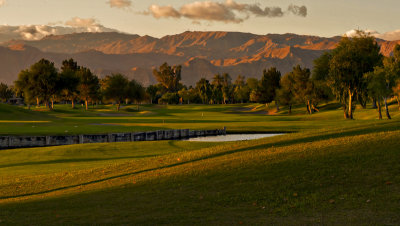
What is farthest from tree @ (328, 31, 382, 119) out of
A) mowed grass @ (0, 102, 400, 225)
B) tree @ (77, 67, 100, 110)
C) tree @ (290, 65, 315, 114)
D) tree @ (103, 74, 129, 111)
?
tree @ (77, 67, 100, 110)

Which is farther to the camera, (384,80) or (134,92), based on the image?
(134,92)

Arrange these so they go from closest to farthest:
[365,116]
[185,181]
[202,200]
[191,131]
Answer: [202,200] → [185,181] → [191,131] → [365,116]

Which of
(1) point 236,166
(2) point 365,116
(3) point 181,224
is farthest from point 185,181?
(2) point 365,116

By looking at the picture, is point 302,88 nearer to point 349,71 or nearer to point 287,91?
point 287,91

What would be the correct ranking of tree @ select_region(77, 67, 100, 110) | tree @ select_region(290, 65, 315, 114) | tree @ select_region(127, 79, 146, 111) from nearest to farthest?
1. tree @ select_region(290, 65, 315, 114)
2. tree @ select_region(77, 67, 100, 110)
3. tree @ select_region(127, 79, 146, 111)

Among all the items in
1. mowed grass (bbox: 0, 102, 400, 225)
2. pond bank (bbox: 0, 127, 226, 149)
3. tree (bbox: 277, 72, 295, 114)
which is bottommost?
pond bank (bbox: 0, 127, 226, 149)

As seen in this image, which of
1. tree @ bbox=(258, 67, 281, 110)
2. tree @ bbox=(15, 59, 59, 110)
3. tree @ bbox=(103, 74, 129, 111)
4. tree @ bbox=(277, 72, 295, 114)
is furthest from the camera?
tree @ bbox=(103, 74, 129, 111)

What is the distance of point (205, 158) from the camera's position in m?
25.9

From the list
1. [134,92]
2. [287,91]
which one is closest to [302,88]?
[287,91]

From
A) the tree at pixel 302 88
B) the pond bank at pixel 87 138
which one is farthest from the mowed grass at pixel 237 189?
the tree at pixel 302 88

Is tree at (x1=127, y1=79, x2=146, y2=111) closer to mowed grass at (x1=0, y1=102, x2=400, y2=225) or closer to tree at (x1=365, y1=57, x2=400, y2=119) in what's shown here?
tree at (x1=365, y1=57, x2=400, y2=119)

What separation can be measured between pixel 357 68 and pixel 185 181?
218 ft

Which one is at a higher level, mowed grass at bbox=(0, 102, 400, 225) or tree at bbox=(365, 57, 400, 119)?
tree at bbox=(365, 57, 400, 119)

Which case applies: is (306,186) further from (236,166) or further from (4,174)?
(4,174)
